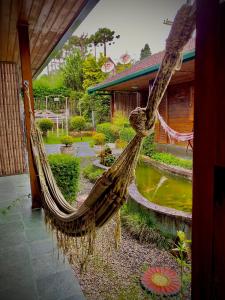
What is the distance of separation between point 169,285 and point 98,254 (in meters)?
0.75

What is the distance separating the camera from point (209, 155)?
1.71ft

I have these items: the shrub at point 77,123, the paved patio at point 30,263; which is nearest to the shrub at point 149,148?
the paved patio at point 30,263

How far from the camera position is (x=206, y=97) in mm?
513

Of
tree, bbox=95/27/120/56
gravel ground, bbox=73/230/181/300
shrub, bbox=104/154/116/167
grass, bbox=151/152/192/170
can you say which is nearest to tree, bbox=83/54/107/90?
tree, bbox=95/27/120/56

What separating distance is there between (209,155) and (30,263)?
1.80 meters

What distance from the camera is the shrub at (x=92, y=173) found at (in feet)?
16.2

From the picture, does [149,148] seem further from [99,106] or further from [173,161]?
[99,106]

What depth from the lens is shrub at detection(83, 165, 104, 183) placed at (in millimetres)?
4926

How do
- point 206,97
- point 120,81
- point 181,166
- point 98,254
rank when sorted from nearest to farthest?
point 206,97
point 98,254
point 181,166
point 120,81

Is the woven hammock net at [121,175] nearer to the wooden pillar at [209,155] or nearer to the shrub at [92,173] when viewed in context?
the wooden pillar at [209,155]

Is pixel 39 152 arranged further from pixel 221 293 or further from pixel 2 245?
pixel 221 293

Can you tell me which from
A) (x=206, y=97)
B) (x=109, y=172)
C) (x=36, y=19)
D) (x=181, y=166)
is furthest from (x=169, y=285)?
(x=181, y=166)

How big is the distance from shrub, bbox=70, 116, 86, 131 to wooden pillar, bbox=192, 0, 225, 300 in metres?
12.2

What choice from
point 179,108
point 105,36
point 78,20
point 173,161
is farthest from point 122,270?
point 105,36
